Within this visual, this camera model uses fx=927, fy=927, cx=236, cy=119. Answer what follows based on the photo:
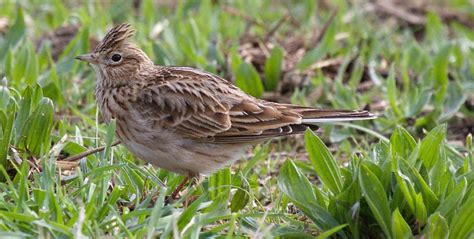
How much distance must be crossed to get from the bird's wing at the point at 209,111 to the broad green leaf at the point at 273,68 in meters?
2.03

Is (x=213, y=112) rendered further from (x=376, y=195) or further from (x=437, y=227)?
(x=437, y=227)

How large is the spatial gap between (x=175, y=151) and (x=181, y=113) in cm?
30

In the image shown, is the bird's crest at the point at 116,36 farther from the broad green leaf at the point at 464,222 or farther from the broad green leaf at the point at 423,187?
the broad green leaf at the point at 464,222

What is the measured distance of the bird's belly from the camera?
5434mm

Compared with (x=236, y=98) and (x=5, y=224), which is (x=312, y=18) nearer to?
(x=236, y=98)

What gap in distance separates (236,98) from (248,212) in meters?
1.11

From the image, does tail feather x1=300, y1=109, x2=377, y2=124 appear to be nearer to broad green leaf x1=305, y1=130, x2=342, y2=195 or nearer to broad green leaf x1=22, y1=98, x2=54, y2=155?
broad green leaf x1=305, y1=130, x2=342, y2=195

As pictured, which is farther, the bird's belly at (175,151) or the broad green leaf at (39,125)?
the bird's belly at (175,151)

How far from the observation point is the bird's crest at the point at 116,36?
234 inches

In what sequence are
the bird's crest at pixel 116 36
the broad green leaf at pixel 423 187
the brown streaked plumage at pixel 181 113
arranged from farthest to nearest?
the bird's crest at pixel 116 36
the brown streaked plumage at pixel 181 113
the broad green leaf at pixel 423 187

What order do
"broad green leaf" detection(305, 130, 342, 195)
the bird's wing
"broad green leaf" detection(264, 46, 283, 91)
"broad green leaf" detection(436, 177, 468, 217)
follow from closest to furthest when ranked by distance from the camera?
"broad green leaf" detection(436, 177, 468, 217) → "broad green leaf" detection(305, 130, 342, 195) → the bird's wing → "broad green leaf" detection(264, 46, 283, 91)

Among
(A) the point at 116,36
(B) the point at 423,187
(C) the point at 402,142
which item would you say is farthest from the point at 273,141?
(B) the point at 423,187

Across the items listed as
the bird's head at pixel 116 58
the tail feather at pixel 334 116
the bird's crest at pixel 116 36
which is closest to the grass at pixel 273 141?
the tail feather at pixel 334 116

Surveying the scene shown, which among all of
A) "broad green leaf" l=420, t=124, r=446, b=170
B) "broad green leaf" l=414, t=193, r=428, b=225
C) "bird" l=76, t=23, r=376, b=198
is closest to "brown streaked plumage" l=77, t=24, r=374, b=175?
"bird" l=76, t=23, r=376, b=198
